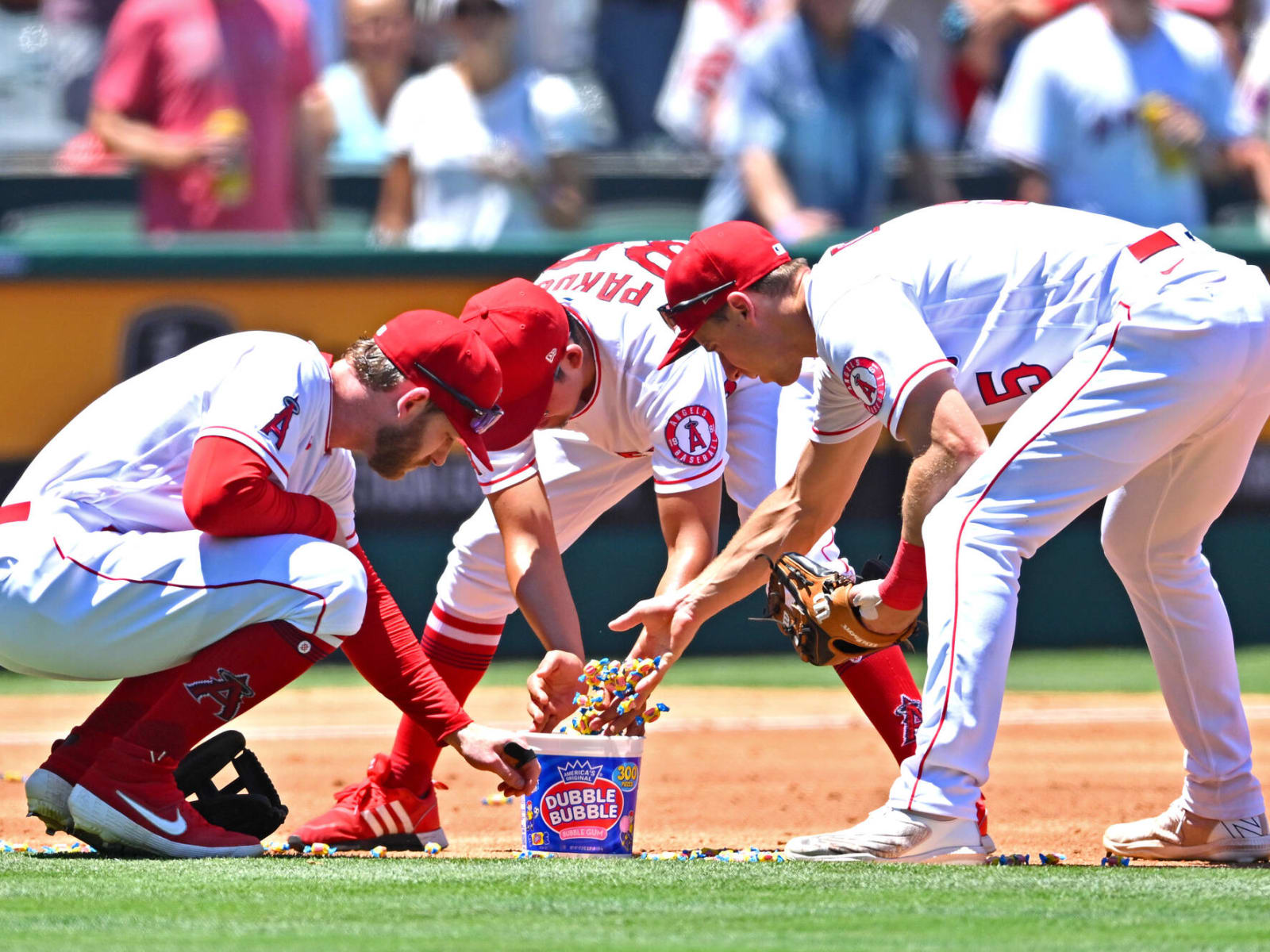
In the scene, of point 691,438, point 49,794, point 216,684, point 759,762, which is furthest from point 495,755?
point 759,762

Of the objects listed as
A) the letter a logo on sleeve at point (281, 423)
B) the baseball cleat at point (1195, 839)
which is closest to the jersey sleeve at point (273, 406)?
the letter a logo on sleeve at point (281, 423)

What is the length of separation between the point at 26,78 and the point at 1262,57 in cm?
698

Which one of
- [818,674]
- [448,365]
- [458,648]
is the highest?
[448,365]

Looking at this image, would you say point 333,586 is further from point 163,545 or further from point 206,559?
point 163,545

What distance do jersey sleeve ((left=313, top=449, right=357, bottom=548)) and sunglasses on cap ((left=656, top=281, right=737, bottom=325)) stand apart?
2.85 ft

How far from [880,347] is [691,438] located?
1030 mm

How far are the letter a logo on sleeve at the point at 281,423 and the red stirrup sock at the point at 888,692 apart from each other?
1.71m

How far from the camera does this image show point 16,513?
4.28 m

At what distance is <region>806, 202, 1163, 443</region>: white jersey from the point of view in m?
4.00

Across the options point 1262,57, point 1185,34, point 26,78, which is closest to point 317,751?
point 26,78

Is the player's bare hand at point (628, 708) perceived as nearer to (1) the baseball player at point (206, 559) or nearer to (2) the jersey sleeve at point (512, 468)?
(1) the baseball player at point (206, 559)

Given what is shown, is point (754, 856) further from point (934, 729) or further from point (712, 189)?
point (712, 189)

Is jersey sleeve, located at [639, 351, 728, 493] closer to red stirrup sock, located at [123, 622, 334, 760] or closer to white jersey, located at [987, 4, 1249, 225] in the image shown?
red stirrup sock, located at [123, 622, 334, 760]

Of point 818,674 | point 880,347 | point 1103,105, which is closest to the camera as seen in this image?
point 880,347
